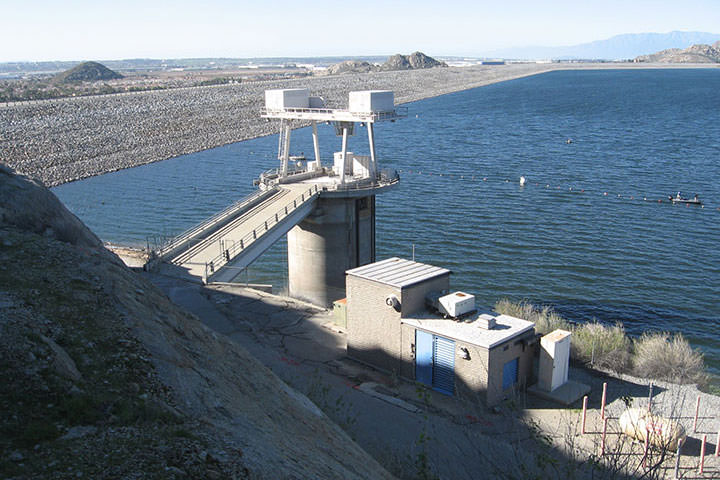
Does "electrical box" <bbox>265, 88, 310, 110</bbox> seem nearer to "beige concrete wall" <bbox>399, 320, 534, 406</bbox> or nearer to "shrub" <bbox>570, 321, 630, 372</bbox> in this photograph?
"shrub" <bbox>570, 321, 630, 372</bbox>

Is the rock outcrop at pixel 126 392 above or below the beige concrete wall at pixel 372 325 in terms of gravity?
above

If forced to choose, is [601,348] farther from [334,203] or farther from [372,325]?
[334,203]

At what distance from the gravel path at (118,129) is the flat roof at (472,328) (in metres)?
44.0

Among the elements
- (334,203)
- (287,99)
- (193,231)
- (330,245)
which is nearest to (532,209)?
(330,245)

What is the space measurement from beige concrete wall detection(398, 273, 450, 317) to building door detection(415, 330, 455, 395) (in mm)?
845

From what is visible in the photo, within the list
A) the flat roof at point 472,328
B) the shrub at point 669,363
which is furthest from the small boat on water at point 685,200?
the flat roof at point 472,328

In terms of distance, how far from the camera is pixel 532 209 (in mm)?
47969

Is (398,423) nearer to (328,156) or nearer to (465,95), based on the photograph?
(328,156)

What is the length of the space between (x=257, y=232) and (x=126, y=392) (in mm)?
18536

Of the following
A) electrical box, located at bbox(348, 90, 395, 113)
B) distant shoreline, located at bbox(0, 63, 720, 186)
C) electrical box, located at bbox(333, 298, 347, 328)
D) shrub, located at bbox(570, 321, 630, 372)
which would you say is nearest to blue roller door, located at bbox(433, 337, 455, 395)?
electrical box, located at bbox(333, 298, 347, 328)

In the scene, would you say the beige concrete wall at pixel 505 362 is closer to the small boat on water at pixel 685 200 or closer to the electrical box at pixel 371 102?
the electrical box at pixel 371 102

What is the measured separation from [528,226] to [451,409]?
2607 centimetres

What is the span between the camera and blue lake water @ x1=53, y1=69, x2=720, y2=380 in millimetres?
33812

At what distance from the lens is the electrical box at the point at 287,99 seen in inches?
1385
